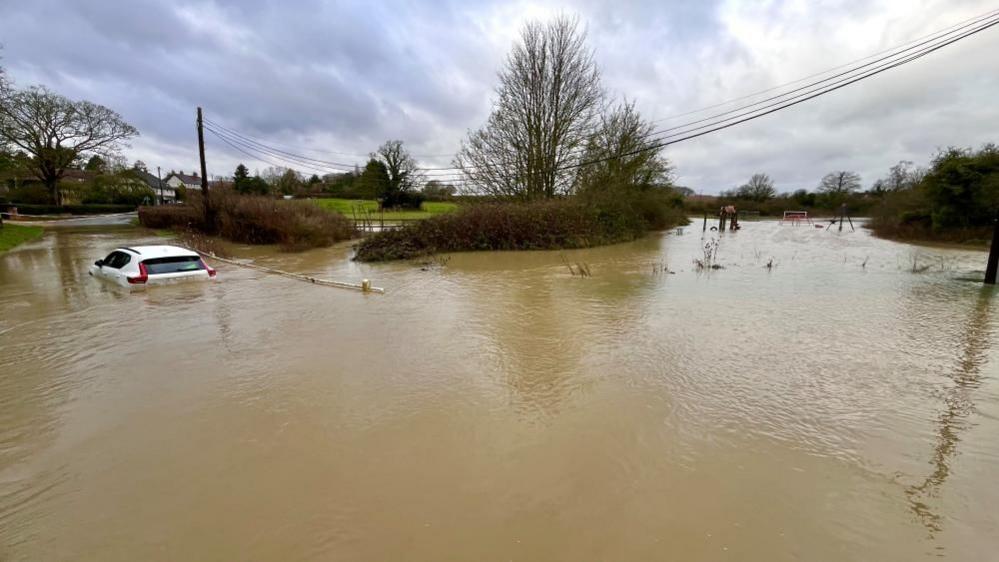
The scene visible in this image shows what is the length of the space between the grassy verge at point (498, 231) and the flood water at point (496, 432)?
9282 millimetres

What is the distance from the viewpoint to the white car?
10.7 metres

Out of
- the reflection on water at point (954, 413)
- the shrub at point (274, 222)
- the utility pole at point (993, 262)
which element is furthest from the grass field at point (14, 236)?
the utility pole at point (993, 262)

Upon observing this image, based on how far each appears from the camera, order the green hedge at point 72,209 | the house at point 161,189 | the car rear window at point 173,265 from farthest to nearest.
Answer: the house at point 161,189 < the green hedge at point 72,209 < the car rear window at point 173,265

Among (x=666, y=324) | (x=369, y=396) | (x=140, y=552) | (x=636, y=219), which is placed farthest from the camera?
(x=636, y=219)

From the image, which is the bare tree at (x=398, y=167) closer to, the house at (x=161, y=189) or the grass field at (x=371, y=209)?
the grass field at (x=371, y=209)

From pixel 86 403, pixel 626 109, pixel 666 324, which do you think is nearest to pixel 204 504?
pixel 86 403

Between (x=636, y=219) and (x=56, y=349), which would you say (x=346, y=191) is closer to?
(x=636, y=219)

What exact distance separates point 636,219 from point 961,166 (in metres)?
17.6

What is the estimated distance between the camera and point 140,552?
2.93 meters

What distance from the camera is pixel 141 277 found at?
1066cm

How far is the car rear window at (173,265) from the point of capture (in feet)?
35.5

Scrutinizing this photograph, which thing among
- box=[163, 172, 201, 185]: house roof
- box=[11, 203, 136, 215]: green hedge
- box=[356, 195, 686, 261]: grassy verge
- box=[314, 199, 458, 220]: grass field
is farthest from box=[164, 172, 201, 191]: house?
box=[356, 195, 686, 261]: grassy verge

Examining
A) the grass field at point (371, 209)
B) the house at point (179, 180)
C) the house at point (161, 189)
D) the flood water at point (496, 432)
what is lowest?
the flood water at point (496, 432)

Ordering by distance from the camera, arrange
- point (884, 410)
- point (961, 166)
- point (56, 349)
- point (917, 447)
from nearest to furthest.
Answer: point (917, 447) < point (884, 410) < point (56, 349) < point (961, 166)
